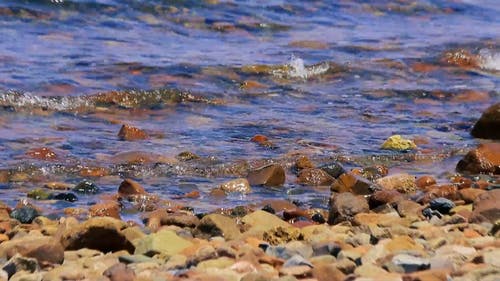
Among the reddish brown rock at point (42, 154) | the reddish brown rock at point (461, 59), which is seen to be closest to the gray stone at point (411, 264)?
the reddish brown rock at point (42, 154)

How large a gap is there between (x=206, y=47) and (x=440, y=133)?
14.8 feet

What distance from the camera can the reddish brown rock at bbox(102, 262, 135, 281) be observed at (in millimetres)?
4301

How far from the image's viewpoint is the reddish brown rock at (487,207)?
542cm

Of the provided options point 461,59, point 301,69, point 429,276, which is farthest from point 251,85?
point 429,276

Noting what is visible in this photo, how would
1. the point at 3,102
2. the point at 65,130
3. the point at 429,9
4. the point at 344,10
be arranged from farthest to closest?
1. the point at 429,9
2. the point at 344,10
3. the point at 3,102
4. the point at 65,130

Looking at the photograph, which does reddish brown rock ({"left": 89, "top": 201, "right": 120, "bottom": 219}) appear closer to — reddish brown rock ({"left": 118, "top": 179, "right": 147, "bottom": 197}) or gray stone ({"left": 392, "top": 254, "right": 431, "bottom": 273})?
reddish brown rock ({"left": 118, "top": 179, "right": 147, "bottom": 197})

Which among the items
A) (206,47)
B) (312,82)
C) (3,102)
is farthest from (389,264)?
(206,47)

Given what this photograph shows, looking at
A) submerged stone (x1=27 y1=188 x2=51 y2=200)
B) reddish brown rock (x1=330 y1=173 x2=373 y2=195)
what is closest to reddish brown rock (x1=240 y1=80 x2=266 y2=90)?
reddish brown rock (x1=330 y1=173 x2=373 y2=195)

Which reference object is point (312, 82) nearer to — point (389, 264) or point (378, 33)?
point (378, 33)

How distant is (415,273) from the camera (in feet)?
13.6

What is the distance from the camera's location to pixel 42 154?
7.60 metres

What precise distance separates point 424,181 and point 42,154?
2480mm

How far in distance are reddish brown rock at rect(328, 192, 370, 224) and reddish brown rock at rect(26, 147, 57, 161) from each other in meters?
2.36

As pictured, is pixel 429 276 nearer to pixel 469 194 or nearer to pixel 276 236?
pixel 276 236
